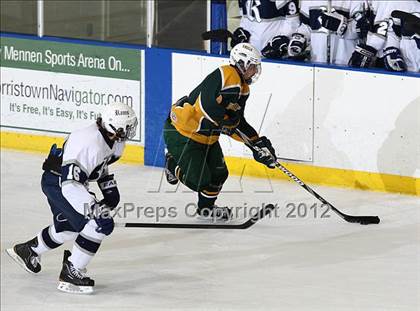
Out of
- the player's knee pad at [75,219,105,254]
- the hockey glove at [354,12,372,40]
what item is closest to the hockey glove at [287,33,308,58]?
the hockey glove at [354,12,372,40]

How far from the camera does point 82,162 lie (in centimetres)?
669

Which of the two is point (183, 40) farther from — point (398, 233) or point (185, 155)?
point (398, 233)

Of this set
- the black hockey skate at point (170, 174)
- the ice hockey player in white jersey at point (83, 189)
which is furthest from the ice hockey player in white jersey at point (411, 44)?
the ice hockey player in white jersey at point (83, 189)

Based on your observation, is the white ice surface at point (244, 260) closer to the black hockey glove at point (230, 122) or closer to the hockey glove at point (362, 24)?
the black hockey glove at point (230, 122)

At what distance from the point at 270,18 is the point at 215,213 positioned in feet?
5.19

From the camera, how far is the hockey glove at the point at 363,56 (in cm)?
856

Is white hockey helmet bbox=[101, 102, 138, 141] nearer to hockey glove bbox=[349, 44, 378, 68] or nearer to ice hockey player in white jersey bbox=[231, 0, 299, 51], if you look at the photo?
hockey glove bbox=[349, 44, 378, 68]

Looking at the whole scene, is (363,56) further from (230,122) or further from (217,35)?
(230,122)

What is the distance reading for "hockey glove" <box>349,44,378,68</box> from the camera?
8.56 metres

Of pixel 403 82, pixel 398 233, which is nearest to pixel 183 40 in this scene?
pixel 403 82

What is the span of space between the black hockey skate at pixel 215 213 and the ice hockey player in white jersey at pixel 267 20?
1373 mm

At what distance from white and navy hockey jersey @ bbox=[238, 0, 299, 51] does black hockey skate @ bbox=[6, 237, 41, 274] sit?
257cm

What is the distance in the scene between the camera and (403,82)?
8.36 meters

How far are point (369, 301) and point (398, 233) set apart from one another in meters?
1.20
